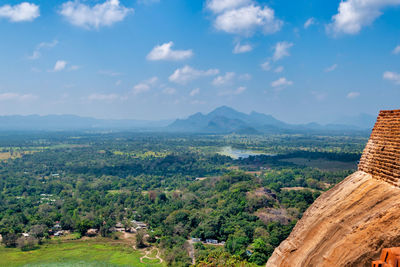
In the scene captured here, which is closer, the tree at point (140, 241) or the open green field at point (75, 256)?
the open green field at point (75, 256)

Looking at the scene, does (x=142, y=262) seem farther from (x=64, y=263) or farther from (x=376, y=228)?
(x=376, y=228)

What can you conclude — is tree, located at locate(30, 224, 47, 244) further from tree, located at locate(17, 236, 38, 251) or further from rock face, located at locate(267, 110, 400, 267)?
rock face, located at locate(267, 110, 400, 267)

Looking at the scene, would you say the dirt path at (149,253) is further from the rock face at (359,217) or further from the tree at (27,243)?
the rock face at (359,217)

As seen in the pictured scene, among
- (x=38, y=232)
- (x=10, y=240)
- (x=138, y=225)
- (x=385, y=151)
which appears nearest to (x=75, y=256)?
(x=38, y=232)

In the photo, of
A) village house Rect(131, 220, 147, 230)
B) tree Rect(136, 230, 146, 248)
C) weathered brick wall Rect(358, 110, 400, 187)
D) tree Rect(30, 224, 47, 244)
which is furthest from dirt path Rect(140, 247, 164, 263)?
weathered brick wall Rect(358, 110, 400, 187)

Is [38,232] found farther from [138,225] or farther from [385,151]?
[385,151]

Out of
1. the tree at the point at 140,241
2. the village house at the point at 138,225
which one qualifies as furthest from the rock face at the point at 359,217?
the village house at the point at 138,225
